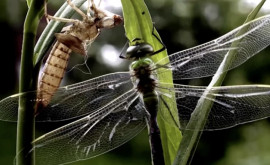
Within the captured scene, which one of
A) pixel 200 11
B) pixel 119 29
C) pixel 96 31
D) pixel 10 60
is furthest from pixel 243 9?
pixel 96 31

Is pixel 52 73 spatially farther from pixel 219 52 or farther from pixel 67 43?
pixel 219 52

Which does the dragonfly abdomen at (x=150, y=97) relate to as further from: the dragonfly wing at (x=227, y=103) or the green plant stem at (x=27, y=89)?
the green plant stem at (x=27, y=89)

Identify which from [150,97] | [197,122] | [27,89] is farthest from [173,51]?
[27,89]

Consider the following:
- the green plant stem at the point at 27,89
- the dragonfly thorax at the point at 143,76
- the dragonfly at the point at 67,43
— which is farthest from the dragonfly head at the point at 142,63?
the green plant stem at the point at 27,89

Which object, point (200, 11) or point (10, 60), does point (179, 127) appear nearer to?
point (10, 60)

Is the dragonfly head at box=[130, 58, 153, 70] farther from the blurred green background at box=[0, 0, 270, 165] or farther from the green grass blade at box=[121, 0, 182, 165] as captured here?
the blurred green background at box=[0, 0, 270, 165]
